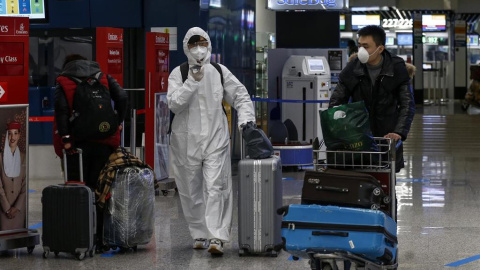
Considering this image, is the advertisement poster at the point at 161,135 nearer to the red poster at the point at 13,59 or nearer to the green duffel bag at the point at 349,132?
the red poster at the point at 13,59

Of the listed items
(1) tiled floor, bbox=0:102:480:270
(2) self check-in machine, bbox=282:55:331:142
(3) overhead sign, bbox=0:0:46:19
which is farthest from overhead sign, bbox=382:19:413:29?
(3) overhead sign, bbox=0:0:46:19

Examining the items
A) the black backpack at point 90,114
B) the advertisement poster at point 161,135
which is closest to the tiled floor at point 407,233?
the advertisement poster at point 161,135

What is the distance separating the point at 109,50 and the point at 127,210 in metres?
2.61

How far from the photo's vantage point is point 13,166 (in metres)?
7.18

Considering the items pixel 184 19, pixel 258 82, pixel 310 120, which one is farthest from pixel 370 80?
pixel 258 82

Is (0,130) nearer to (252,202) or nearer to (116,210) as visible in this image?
(116,210)

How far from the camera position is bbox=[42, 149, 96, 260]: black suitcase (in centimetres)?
689

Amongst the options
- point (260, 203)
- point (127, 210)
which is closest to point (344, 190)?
point (260, 203)

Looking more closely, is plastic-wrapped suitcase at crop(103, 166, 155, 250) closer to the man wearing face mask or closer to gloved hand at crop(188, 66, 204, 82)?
gloved hand at crop(188, 66, 204, 82)

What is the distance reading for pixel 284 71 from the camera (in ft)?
45.9

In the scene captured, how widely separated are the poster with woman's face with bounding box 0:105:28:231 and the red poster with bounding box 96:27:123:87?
2.10m

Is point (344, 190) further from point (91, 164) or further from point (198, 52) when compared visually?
point (91, 164)

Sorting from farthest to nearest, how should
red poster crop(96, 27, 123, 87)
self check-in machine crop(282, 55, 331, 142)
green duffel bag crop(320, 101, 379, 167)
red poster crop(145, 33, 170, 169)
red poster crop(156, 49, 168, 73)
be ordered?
self check-in machine crop(282, 55, 331, 142)
red poster crop(156, 49, 168, 73)
red poster crop(145, 33, 170, 169)
red poster crop(96, 27, 123, 87)
green duffel bag crop(320, 101, 379, 167)

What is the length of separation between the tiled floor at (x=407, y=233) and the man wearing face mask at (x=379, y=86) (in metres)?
1.09
